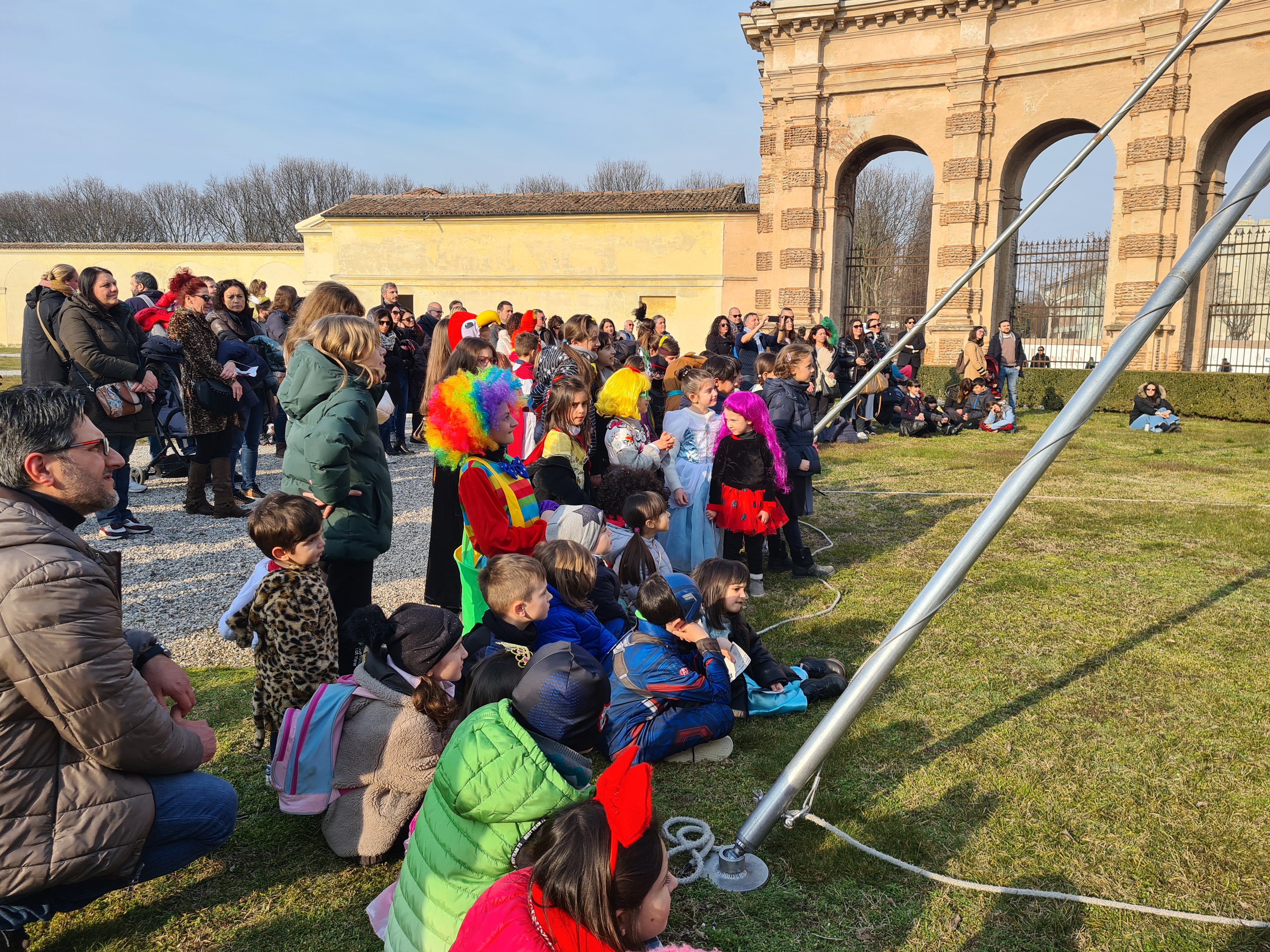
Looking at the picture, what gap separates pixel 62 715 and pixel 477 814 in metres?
1.15

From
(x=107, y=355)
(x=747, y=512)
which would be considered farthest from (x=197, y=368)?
(x=747, y=512)

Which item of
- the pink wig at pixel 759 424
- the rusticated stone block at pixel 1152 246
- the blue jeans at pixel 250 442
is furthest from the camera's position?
the rusticated stone block at pixel 1152 246

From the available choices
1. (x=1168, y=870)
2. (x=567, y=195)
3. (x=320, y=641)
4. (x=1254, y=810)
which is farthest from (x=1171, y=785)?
(x=567, y=195)

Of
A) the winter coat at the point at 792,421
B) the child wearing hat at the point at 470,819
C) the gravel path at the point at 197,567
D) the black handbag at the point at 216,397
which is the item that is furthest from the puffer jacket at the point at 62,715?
the black handbag at the point at 216,397

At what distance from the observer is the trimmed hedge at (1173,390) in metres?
16.5

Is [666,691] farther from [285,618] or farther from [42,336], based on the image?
[42,336]

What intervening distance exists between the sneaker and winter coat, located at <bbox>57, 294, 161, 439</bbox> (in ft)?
17.3

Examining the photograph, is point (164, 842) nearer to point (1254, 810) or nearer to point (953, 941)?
point (953, 941)

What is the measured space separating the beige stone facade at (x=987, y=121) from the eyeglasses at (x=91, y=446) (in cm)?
2055

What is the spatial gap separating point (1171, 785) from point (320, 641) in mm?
3654

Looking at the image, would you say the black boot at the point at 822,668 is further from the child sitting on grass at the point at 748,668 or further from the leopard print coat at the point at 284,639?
the leopard print coat at the point at 284,639

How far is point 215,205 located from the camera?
59031 millimetres

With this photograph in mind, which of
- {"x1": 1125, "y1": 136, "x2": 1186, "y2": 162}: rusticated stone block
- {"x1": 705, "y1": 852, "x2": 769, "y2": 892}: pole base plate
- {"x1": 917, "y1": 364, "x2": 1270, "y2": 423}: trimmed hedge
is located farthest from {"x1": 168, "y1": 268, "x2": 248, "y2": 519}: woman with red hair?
{"x1": 1125, "y1": 136, "x2": 1186, "y2": 162}: rusticated stone block

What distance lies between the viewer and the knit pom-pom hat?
14.2ft
